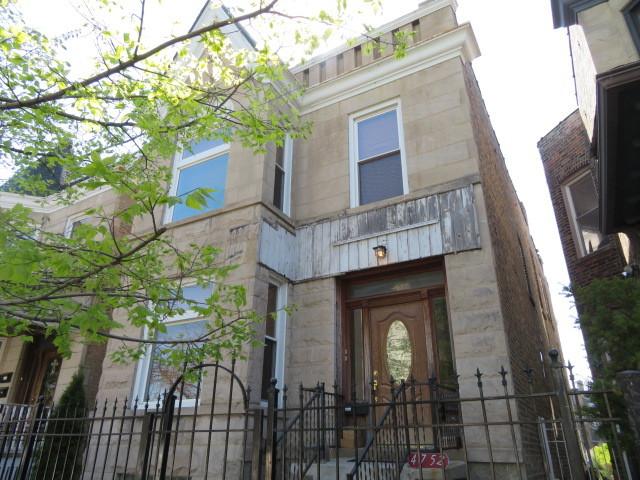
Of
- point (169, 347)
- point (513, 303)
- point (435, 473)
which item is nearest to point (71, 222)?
point (169, 347)

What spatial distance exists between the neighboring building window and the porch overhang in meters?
4.07

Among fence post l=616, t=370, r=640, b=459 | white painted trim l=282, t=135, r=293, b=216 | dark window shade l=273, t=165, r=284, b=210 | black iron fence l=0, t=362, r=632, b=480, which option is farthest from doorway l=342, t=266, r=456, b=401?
fence post l=616, t=370, r=640, b=459

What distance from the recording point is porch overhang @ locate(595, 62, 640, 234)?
193 inches

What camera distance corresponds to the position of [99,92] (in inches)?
214

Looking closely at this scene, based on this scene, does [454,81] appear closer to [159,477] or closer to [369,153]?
[369,153]

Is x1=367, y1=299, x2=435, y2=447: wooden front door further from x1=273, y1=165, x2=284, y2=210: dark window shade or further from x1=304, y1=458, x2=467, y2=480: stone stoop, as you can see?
x1=273, y1=165, x2=284, y2=210: dark window shade

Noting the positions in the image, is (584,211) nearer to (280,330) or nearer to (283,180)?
(283,180)

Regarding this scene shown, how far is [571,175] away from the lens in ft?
37.7

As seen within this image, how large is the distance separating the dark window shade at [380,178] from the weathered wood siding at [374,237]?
0.51 m

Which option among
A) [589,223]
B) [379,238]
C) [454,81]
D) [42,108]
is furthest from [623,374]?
[589,223]

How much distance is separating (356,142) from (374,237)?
242 centimetres

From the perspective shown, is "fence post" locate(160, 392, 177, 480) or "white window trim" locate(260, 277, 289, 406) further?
"white window trim" locate(260, 277, 289, 406)

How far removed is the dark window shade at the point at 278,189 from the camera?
357 inches

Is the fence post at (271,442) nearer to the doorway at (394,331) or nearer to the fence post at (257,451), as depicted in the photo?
the fence post at (257,451)
